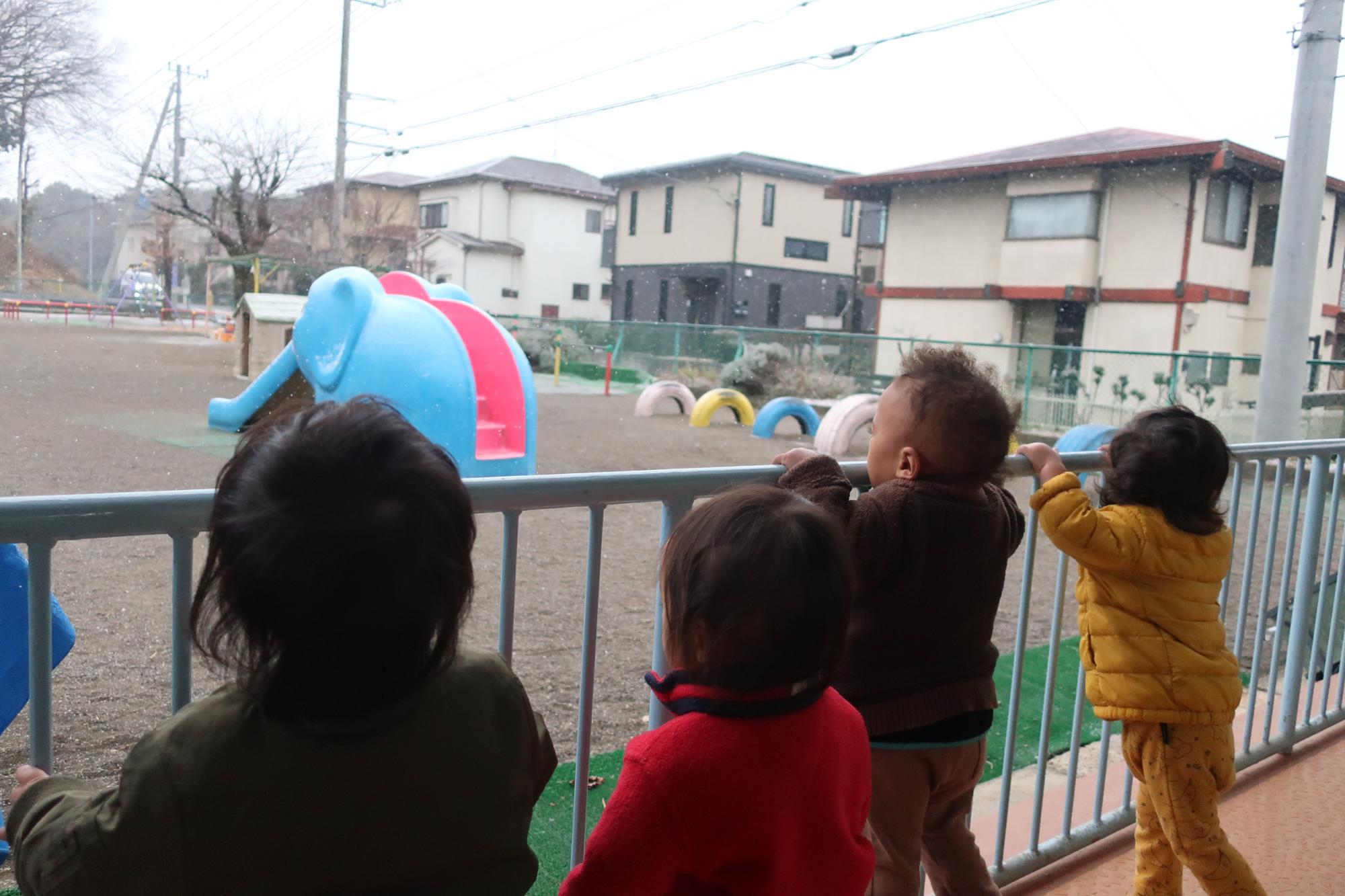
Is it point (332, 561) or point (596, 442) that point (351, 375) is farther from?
point (332, 561)

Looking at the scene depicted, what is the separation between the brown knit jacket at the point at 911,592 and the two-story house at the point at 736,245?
1027 inches

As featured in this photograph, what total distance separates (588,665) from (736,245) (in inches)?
1034

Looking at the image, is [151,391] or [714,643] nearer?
[714,643]

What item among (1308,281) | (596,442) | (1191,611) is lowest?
(596,442)

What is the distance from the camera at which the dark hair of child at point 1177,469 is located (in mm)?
1742

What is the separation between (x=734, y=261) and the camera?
2697cm

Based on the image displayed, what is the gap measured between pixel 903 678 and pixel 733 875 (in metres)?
0.49

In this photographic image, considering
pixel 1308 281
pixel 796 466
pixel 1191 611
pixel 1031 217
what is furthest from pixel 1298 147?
pixel 1031 217

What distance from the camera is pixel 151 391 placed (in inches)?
504

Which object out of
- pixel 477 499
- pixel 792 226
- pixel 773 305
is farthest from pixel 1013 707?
pixel 773 305

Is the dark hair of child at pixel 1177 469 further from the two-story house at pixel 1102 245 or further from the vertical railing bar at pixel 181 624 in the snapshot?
the two-story house at pixel 1102 245

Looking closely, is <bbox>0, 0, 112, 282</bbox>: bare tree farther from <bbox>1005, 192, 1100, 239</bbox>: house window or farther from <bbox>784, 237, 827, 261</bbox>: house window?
<bbox>784, 237, 827, 261</bbox>: house window

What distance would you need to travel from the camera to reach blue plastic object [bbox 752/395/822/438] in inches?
480

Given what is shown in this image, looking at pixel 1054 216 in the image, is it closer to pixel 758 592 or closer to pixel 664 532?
pixel 664 532
